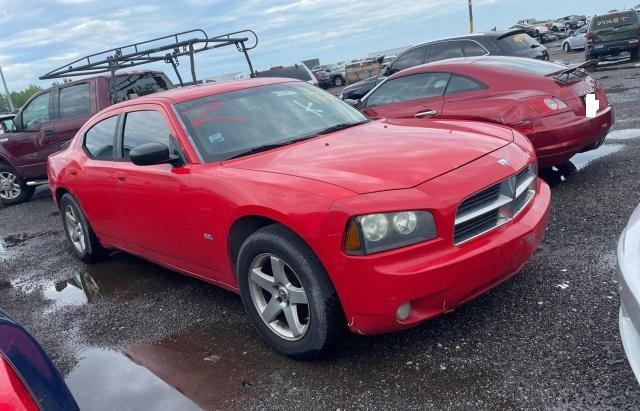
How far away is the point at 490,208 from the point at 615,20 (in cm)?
1890

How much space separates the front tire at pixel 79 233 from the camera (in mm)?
5488

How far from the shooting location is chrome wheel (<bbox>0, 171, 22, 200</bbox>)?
10164 millimetres

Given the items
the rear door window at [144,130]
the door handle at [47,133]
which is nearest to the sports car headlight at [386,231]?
the rear door window at [144,130]

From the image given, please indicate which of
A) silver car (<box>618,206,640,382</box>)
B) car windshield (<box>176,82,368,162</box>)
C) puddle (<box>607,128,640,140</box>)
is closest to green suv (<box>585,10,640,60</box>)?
puddle (<box>607,128,640,140</box>)

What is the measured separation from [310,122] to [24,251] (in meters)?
4.49

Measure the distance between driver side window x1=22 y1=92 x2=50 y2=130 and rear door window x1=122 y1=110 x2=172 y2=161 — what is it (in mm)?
5907

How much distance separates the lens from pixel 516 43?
Answer: 10383 millimetres

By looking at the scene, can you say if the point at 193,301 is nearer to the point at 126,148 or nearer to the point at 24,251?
the point at 126,148

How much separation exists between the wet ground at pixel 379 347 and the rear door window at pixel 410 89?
1.97 m

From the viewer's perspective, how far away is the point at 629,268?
2.20m

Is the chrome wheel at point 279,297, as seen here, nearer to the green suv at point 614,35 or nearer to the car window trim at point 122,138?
the car window trim at point 122,138

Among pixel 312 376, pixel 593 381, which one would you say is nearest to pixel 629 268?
pixel 593 381

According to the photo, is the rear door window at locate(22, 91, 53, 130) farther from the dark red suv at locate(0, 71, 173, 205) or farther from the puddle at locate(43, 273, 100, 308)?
the puddle at locate(43, 273, 100, 308)

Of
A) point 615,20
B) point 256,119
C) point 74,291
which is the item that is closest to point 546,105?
point 256,119
